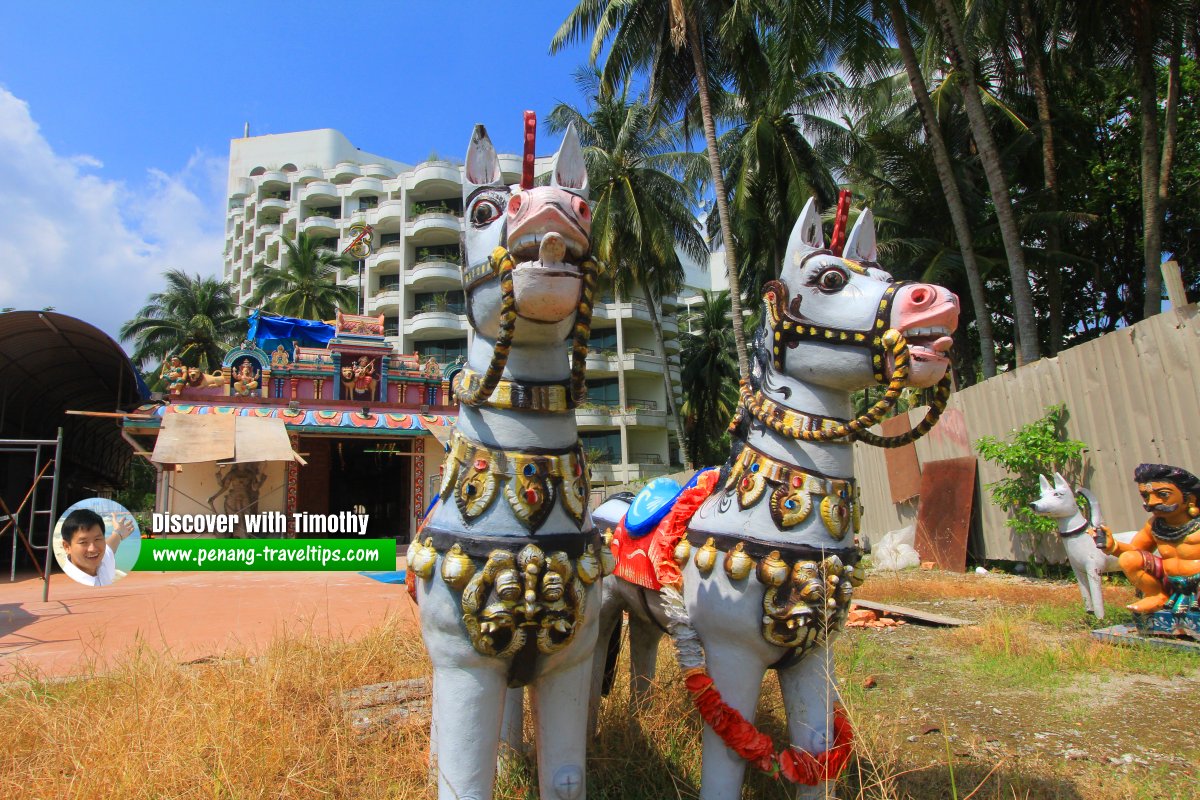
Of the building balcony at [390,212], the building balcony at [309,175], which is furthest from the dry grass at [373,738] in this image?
the building balcony at [309,175]

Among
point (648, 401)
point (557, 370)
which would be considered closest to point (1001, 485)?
point (557, 370)

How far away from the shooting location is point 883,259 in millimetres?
16859

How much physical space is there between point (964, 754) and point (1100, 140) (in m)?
17.5

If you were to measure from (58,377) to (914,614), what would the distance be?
15.9 meters

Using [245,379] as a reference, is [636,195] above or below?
above

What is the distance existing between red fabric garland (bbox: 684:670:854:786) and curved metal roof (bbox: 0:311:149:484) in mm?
12647

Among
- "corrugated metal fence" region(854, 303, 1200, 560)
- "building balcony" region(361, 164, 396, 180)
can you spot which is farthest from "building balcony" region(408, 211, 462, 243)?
"corrugated metal fence" region(854, 303, 1200, 560)

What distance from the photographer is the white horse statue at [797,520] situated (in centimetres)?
225

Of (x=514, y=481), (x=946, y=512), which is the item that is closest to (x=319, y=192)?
(x=946, y=512)

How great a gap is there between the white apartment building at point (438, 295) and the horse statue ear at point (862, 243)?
2350cm

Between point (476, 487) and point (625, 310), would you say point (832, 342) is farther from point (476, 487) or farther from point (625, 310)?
point (625, 310)

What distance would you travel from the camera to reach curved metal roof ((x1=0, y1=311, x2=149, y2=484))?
Answer: 11.7 m

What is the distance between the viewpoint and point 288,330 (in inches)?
623

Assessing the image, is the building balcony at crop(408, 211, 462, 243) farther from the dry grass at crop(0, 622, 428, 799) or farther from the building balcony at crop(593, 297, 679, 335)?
the dry grass at crop(0, 622, 428, 799)
